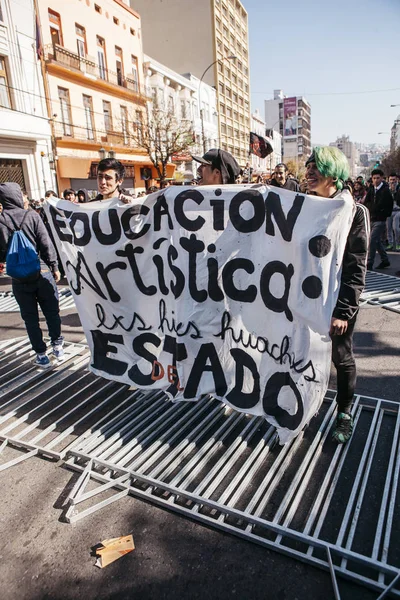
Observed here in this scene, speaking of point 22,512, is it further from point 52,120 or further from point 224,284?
point 52,120

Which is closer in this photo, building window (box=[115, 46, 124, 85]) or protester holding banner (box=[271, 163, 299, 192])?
protester holding banner (box=[271, 163, 299, 192])

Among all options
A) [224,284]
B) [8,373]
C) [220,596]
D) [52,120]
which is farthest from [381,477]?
[52,120]

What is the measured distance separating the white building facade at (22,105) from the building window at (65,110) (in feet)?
7.61

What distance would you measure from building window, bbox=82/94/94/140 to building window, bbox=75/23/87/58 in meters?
2.62

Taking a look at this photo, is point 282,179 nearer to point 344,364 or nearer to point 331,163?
point 331,163

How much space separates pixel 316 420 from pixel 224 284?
1.34 m

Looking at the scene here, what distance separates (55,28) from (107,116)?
613cm

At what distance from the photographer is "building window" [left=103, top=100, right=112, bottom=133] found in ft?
96.0

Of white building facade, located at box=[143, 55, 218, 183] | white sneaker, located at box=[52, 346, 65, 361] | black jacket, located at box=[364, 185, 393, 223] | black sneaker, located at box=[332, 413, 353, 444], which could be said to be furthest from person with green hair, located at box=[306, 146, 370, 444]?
white building facade, located at box=[143, 55, 218, 183]

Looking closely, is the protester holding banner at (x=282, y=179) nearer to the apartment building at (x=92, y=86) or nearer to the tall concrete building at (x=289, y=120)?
the apartment building at (x=92, y=86)

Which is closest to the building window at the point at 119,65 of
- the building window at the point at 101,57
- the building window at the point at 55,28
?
the building window at the point at 101,57

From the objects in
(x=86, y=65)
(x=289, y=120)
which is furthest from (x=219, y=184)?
(x=289, y=120)

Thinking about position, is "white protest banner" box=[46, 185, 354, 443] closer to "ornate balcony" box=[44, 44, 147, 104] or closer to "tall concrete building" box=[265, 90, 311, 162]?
"ornate balcony" box=[44, 44, 147, 104]

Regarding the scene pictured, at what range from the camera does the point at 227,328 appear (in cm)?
312
